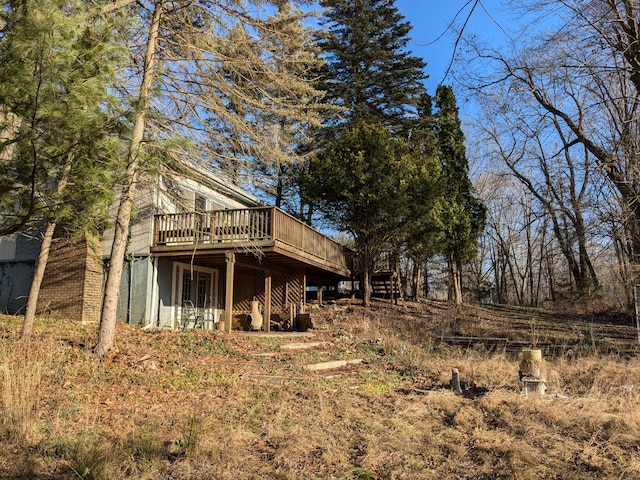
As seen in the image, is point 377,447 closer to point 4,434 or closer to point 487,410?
point 487,410

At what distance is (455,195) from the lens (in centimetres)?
2364

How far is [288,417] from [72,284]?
9561 millimetres

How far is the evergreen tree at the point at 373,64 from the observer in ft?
77.6

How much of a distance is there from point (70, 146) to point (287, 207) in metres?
20.2

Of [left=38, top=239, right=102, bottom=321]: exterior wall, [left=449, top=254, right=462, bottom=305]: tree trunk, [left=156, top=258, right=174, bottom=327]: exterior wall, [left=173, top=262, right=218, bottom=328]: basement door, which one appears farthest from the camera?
[left=449, top=254, right=462, bottom=305]: tree trunk

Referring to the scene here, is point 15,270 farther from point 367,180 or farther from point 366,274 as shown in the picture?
point 366,274

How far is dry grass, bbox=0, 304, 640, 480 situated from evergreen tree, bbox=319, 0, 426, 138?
16703mm

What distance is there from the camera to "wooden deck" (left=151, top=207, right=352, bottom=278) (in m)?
13.3

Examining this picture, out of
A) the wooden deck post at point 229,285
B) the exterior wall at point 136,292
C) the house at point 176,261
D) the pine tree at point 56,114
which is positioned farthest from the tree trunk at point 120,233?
the exterior wall at point 136,292

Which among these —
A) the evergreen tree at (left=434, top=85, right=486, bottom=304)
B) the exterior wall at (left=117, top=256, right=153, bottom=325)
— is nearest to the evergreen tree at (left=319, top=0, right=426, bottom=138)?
the evergreen tree at (left=434, top=85, right=486, bottom=304)

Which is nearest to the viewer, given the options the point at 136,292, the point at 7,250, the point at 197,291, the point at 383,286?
the point at 136,292

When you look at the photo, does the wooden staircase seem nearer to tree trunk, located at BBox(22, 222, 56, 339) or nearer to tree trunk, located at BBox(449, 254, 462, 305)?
tree trunk, located at BBox(449, 254, 462, 305)

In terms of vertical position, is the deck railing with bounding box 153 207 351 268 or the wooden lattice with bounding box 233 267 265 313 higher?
the deck railing with bounding box 153 207 351 268

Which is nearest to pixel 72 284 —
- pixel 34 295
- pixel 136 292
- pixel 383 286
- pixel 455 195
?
pixel 136 292
